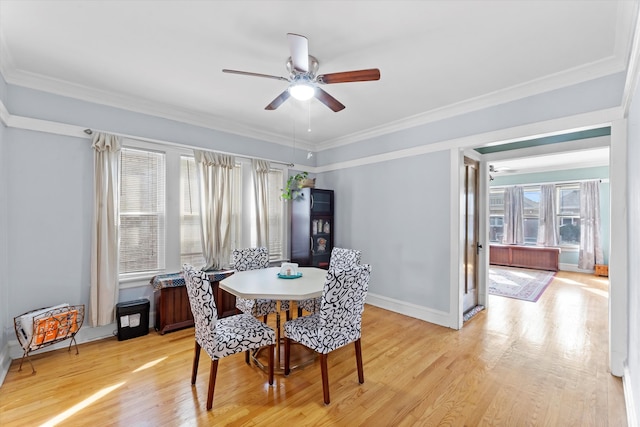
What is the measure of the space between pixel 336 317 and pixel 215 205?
2570mm

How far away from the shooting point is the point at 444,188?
11.8 ft

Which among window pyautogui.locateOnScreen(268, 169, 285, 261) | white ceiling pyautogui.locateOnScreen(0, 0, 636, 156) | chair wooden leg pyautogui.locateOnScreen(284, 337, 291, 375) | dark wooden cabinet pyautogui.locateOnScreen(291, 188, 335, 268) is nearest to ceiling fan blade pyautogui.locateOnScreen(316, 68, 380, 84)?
white ceiling pyautogui.locateOnScreen(0, 0, 636, 156)

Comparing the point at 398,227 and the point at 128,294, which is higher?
the point at 398,227

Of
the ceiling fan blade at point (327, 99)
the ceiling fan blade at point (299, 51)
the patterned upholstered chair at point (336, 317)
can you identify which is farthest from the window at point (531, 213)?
the ceiling fan blade at point (299, 51)

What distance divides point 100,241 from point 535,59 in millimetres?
4704

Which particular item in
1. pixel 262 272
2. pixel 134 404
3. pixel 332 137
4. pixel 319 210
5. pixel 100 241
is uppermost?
pixel 332 137

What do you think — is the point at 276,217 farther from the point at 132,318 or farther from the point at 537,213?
the point at 537,213

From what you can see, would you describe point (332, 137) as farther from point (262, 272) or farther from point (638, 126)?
point (638, 126)

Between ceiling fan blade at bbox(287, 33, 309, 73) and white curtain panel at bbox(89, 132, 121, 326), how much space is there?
97.3 inches

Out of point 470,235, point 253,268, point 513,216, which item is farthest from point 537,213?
point 253,268

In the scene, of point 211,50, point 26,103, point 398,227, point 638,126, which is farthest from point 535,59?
point 26,103

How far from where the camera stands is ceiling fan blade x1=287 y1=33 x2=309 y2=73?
1.74m

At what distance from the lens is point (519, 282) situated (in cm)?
588

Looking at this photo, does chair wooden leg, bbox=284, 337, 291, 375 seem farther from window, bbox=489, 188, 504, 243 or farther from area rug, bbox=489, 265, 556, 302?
window, bbox=489, 188, 504, 243
